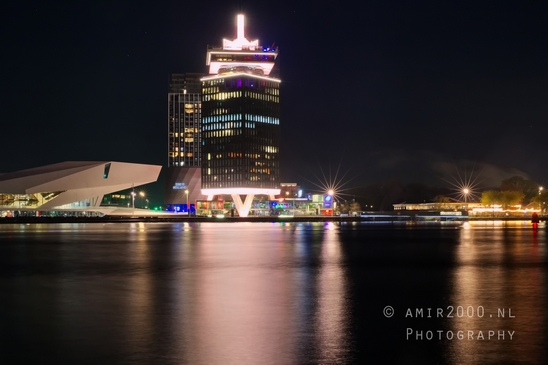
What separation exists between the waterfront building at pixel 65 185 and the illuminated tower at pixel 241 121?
3732 cm

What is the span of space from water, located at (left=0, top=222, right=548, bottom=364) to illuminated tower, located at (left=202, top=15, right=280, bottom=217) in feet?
423

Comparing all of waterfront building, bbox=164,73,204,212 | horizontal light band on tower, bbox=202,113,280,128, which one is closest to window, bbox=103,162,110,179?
horizontal light band on tower, bbox=202,113,280,128

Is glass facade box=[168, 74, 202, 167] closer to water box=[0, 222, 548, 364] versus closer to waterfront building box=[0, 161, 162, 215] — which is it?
waterfront building box=[0, 161, 162, 215]

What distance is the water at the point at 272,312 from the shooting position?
328 inches

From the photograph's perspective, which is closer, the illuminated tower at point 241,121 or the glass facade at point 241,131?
the glass facade at point 241,131

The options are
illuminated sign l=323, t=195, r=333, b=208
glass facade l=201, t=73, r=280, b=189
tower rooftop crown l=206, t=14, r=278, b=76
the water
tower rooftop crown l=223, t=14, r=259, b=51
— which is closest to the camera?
the water

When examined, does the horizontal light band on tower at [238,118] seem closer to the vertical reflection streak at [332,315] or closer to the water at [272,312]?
the water at [272,312]

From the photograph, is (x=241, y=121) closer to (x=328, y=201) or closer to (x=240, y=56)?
(x=240, y=56)

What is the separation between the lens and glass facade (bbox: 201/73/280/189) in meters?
149

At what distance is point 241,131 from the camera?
487ft

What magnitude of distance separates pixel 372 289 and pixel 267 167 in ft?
455

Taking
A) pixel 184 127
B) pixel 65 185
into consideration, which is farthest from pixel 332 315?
pixel 184 127

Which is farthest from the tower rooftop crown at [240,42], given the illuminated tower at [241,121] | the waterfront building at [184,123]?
the waterfront building at [184,123]

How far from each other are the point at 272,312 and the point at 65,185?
10011 centimetres
